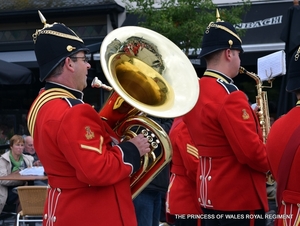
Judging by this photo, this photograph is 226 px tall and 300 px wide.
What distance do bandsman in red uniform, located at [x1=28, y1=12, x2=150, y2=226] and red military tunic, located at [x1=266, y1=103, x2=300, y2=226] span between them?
2.29 ft

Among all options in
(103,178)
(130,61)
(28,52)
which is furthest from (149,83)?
(28,52)

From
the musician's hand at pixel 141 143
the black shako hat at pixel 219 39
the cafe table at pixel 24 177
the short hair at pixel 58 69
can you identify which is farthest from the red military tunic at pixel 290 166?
the cafe table at pixel 24 177

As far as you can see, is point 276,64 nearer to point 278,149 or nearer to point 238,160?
point 238,160

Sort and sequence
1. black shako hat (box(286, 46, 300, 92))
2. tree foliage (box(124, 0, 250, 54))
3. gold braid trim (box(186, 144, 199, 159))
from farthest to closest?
tree foliage (box(124, 0, 250, 54)) < gold braid trim (box(186, 144, 199, 159)) < black shako hat (box(286, 46, 300, 92))

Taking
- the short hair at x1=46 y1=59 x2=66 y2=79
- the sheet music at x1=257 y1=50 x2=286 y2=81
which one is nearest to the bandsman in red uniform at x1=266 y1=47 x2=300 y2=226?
the short hair at x1=46 y1=59 x2=66 y2=79

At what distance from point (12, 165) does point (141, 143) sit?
525cm

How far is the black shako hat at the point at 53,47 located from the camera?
3.03m

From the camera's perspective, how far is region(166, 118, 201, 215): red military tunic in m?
4.34

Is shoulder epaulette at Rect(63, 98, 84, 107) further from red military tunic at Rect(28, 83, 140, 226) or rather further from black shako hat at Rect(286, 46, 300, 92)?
black shako hat at Rect(286, 46, 300, 92)

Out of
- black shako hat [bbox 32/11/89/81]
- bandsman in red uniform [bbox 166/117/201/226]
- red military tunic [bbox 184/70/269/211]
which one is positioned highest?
black shako hat [bbox 32/11/89/81]

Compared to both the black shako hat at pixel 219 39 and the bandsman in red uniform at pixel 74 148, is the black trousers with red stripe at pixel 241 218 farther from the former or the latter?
the black shako hat at pixel 219 39

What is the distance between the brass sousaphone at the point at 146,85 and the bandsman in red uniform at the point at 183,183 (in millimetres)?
1204

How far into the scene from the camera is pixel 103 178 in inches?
111

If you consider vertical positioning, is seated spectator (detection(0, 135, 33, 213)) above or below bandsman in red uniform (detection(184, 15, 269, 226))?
below
